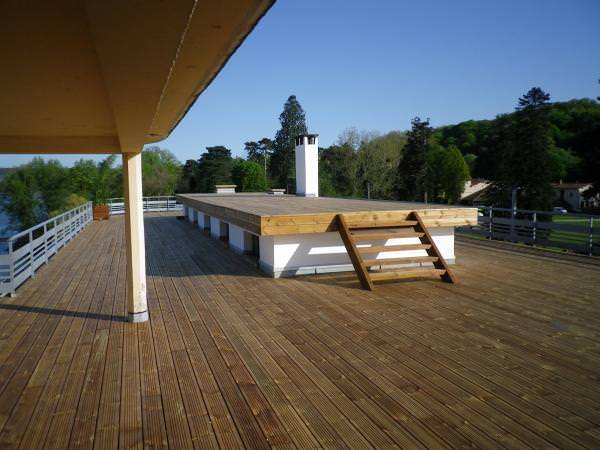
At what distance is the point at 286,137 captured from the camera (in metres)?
44.4

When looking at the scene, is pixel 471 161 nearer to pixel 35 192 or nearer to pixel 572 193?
pixel 572 193

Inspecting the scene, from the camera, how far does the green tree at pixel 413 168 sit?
122ft

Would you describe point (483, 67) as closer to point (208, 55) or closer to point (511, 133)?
point (511, 133)

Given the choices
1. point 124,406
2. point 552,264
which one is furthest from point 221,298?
point 552,264

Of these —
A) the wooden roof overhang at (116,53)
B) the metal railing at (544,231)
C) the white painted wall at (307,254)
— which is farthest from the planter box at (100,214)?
the wooden roof overhang at (116,53)

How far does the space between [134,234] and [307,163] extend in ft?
26.9

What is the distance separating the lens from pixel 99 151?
5.46m

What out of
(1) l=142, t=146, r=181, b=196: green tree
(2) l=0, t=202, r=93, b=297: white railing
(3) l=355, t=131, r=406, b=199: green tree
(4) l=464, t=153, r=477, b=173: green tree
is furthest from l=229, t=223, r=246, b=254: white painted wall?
(4) l=464, t=153, r=477, b=173: green tree

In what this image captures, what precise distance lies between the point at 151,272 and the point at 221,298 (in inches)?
101

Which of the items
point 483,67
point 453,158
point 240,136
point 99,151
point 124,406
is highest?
point 483,67

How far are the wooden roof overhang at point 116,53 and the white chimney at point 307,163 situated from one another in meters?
9.41

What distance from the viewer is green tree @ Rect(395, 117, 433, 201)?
37.3 meters

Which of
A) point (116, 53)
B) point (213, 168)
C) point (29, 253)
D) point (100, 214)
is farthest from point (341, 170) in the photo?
point (116, 53)

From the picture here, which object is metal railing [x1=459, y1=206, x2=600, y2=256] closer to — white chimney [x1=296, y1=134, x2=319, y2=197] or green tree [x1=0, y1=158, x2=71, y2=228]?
white chimney [x1=296, y1=134, x2=319, y2=197]
